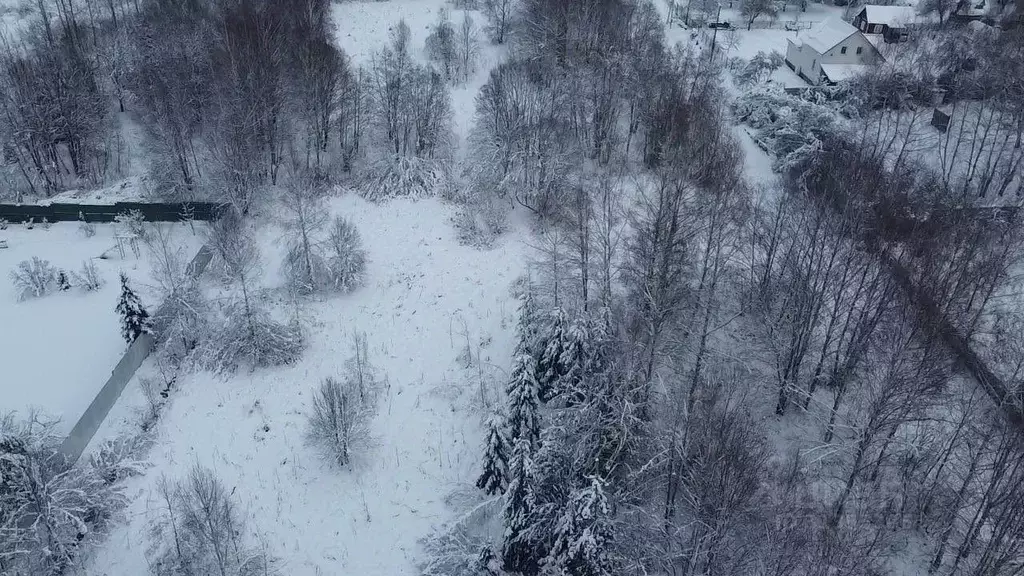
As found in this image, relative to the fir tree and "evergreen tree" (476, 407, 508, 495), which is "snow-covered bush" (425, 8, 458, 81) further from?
"evergreen tree" (476, 407, 508, 495)

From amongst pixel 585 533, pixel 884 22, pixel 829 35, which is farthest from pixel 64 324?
pixel 884 22

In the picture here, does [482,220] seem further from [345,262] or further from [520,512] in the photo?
[520,512]

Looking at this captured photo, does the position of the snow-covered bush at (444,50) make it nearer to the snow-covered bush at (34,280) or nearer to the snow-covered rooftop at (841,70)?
the snow-covered rooftop at (841,70)

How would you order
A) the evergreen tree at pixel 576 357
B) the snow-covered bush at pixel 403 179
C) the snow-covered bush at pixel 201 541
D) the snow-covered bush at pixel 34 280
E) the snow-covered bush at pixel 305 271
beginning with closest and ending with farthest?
the snow-covered bush at pixel 201 541 < the evergreen tree at pixel 576 357 < the snow-covered bush at pixel 305 271 < the snow-covered bush at pixel 34 280 < the snow-covered bush at pixel 403 179

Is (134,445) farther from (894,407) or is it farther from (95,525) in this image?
(894,407)

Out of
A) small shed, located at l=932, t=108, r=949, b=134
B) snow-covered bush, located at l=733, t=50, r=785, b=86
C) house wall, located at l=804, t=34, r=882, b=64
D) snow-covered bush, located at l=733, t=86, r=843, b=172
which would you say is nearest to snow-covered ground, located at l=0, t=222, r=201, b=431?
snow-covered bush, located at l=733, t=86, r=843, b=172

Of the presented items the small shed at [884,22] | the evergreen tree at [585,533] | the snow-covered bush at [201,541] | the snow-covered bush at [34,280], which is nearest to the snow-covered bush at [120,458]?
the snow-covered bush at [201,541]

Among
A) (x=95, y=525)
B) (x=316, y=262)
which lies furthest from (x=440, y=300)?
(x=95, y=525)
